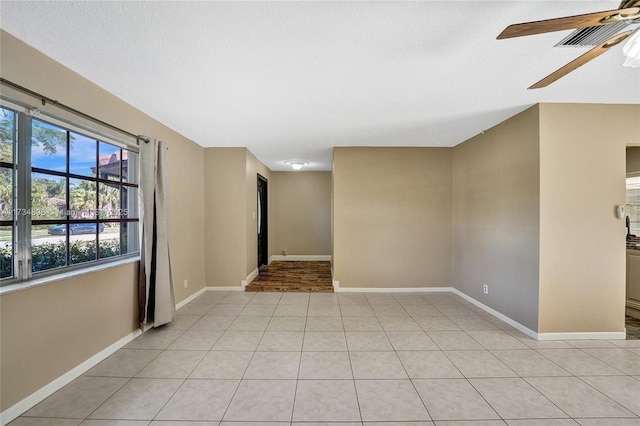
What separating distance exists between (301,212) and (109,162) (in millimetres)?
4808

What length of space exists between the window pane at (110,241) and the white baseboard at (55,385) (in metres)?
0.88

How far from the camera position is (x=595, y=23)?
1.18 meters

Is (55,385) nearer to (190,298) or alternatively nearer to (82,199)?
(82,199)

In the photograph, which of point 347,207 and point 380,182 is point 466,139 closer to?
point 380,182

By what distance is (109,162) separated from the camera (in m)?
2.53

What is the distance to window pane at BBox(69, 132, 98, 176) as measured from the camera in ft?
7.00

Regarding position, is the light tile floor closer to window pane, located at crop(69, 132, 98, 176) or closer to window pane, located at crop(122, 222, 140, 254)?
window pane, located at crop(122, 222, 140, 254)

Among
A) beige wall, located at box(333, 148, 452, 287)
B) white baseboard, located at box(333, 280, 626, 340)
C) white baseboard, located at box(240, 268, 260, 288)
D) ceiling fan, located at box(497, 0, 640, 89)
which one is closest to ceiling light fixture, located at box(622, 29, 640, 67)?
ceiling fan, located at box(497, 0, 640, 89)

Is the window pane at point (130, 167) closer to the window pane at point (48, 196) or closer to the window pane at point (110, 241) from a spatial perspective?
the window pane at point (110, 241)

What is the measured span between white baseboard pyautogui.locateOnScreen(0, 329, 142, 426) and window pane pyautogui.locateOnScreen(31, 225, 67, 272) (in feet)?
2.79

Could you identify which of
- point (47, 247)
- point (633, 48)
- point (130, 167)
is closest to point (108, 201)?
point (130, 167)

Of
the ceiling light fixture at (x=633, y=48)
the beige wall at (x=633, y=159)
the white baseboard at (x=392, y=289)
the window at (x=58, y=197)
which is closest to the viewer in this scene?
the ceiling light fixture at (x=633, y=48)

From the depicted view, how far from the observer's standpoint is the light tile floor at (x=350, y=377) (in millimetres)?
1656

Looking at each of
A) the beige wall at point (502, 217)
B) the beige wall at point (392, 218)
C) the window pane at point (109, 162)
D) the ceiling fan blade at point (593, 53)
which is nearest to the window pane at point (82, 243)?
the window pane at point (109, 162)
